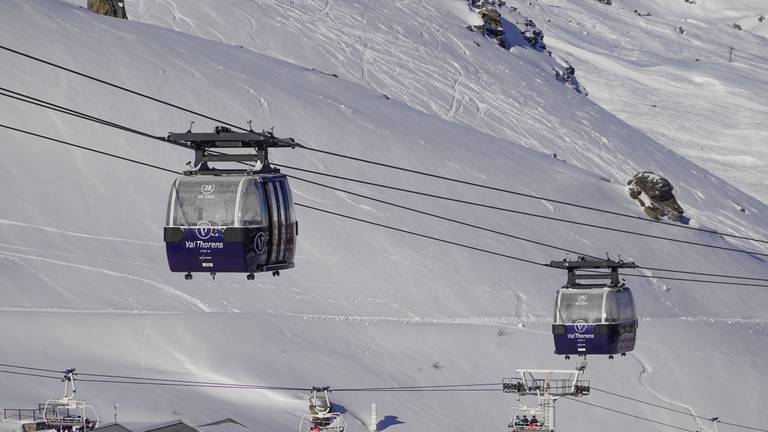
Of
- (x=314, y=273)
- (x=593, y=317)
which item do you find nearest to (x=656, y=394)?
(x=314, y=273)

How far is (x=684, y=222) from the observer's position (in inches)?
2763

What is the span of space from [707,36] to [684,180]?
7551 cm

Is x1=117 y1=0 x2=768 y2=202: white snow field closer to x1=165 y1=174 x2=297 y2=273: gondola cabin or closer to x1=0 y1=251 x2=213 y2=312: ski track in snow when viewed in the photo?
x1=0 y1=251 x2=213 y2=312: ski track in snow

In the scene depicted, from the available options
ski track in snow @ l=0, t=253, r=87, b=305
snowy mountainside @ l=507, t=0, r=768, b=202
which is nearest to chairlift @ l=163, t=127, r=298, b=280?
ski track in snow @ l=0, t=253, r=87, b=305

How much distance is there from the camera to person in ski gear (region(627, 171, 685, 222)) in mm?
68312

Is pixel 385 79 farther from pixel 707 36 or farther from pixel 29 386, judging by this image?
pixel 707 36

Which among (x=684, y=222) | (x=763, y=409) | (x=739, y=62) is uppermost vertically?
(x=739, y=62)

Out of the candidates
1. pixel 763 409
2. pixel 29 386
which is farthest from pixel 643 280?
pixel 29 386

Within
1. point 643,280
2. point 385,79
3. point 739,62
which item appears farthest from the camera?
point 739,62

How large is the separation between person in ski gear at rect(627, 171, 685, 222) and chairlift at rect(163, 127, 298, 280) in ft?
164

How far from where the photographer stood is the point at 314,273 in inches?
1961

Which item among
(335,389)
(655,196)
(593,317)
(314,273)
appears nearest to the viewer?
(593,317)

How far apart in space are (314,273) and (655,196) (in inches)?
998

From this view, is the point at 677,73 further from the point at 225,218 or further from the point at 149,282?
the point at 225,218
